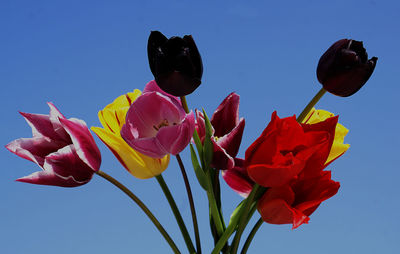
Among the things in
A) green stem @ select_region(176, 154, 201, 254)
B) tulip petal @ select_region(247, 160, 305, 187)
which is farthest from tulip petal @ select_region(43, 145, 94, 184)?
tulip petal @ select_region(247, 160, 305, 187)

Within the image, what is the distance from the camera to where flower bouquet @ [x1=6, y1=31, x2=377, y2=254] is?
66 cm

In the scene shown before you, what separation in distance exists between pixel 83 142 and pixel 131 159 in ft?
0.21

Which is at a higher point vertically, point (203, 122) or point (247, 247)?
point (203, 122)

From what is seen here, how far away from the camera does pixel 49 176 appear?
70cm

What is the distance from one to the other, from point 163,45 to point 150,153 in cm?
13

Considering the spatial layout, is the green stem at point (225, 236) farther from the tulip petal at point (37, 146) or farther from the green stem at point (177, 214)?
the tulip petal at point (37, 146)

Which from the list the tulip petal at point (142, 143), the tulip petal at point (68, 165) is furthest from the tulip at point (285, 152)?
the tulip petal at point (68, 165)

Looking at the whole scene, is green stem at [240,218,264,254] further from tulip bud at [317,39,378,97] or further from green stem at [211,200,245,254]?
tulip bud at [317,39,378,97]

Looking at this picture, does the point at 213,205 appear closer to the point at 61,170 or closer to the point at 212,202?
the point at 212,202

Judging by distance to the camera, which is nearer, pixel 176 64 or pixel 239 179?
pixel 176 64

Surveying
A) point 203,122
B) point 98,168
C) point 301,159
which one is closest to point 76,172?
point 98,168

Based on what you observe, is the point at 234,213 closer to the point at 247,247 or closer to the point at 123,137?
the point at 247,247

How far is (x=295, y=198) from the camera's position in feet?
2.30

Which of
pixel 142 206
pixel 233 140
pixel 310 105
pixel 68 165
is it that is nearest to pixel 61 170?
pixel 68 165
